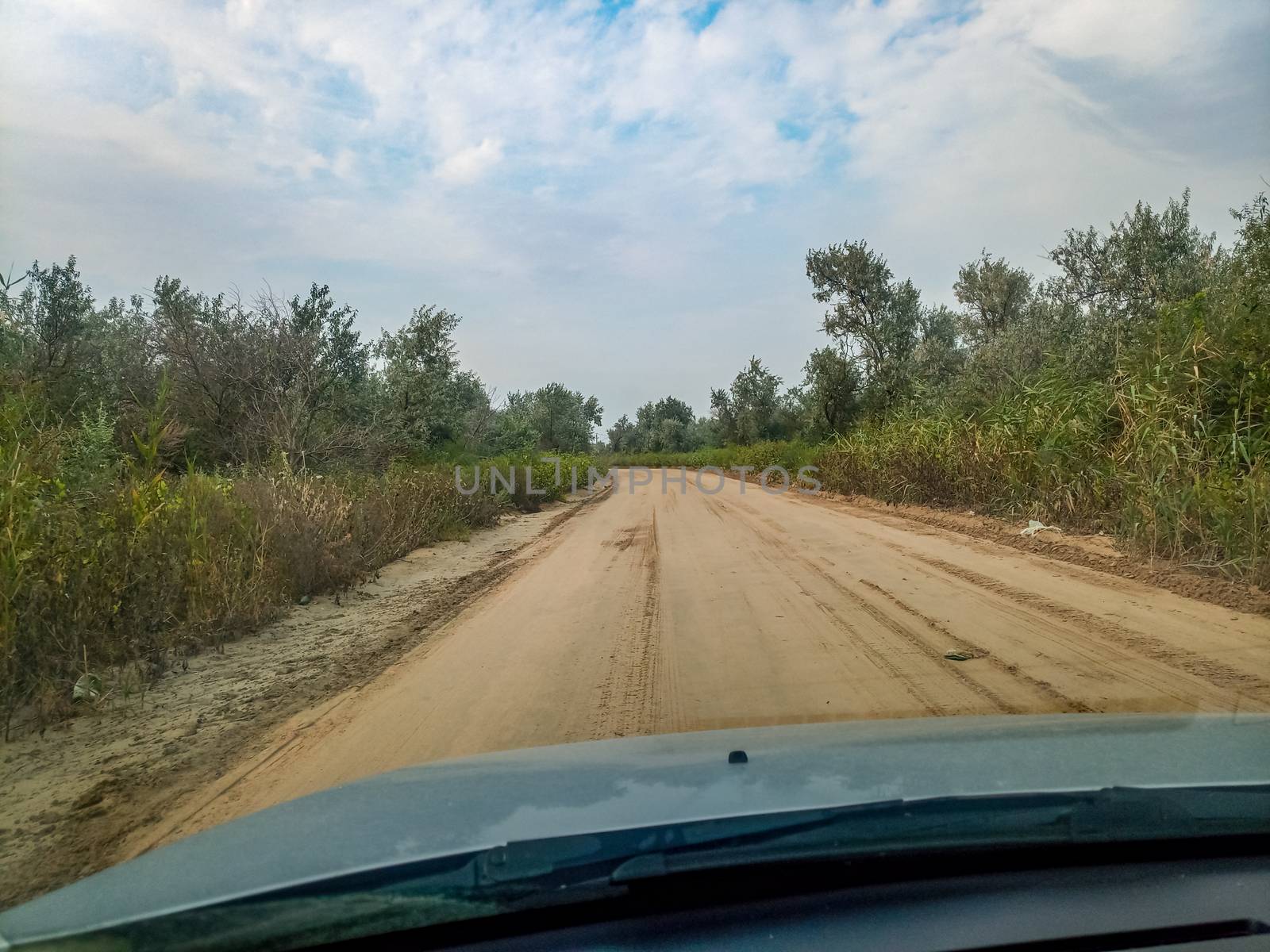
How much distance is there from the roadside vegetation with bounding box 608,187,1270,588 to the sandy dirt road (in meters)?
1.51

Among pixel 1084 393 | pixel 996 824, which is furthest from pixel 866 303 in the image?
pixel 996 824

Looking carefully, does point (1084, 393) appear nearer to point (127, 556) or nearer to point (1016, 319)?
point (127, 556)

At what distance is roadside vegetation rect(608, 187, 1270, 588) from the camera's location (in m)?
9.12

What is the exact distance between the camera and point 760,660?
19.5ft

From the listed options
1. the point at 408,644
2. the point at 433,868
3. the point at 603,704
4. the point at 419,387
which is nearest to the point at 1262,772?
the point at 433,868

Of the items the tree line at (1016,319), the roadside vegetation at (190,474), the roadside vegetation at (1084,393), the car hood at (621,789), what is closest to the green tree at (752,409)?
the tree line at (1016,319)

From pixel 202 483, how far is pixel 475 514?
986cm

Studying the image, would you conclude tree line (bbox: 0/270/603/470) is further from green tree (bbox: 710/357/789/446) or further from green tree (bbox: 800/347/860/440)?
green tree (bbox: 710/357/789/446)

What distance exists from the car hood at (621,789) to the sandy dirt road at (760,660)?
1485mm

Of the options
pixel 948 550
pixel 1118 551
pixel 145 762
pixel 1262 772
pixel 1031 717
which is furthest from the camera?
pixel 948 550

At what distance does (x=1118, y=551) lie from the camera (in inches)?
389

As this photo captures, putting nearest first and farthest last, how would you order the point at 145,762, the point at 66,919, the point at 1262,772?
the point at 66,919 → the point at 1262,772 → the point at 145,762

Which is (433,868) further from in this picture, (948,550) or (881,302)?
(881,302)

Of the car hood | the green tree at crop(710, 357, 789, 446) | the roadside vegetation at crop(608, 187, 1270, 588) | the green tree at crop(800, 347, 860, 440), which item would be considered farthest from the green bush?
the green tree at crop(710, 357, 789, 446)
